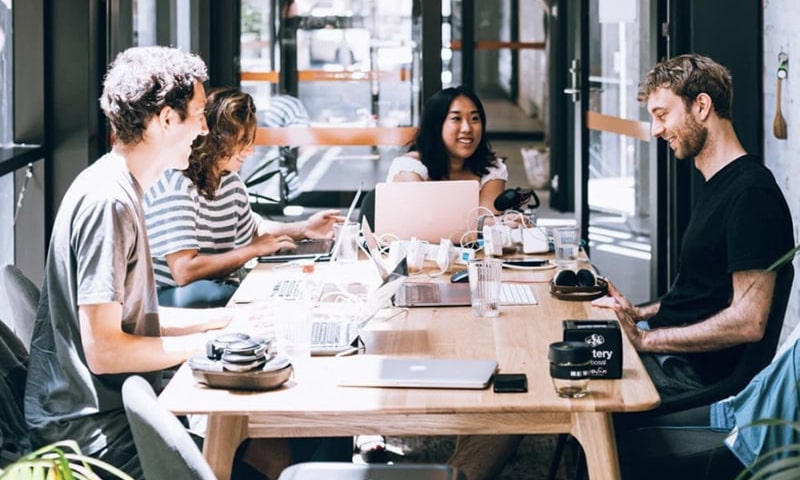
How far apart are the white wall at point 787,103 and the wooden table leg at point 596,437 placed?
2.51m

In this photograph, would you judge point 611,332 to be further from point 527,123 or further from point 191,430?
point 527,123

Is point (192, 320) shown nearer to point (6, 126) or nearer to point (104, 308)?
point (104, 308)

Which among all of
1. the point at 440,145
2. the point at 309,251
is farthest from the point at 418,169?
the point at 309,251

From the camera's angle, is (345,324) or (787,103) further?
(787,103)

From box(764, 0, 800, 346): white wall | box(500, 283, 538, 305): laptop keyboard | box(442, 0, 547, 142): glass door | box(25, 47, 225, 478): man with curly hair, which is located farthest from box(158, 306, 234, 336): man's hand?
box(442, 0, 547, 142): glass door

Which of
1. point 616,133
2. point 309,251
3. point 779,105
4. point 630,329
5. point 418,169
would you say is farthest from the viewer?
point 616,133

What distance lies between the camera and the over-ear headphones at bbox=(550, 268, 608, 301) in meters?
3.59

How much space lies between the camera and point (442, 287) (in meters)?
3.73

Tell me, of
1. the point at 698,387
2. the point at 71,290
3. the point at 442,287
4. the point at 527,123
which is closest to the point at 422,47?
the point at 442,287

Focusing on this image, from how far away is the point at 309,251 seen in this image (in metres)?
4.46

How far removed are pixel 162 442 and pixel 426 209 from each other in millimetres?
2391

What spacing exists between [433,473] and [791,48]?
3.24 m

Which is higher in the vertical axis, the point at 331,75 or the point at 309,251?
the point at 331,75

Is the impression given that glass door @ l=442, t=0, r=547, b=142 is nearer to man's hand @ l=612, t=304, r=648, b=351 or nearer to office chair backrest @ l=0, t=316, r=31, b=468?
man's hand @ l=612, t=304, r=648, b=351
